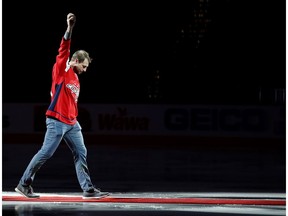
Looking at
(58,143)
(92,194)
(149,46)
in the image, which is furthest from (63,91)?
(149,46)

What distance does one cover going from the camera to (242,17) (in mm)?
35250

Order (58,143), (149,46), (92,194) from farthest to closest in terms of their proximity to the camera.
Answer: (149,46), (92,194), (58,143)

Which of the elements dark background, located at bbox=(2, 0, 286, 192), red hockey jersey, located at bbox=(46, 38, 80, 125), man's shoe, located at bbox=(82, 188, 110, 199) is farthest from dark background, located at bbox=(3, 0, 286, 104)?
red hockey jersey, located at bbox=(46, 38, 80, 125)

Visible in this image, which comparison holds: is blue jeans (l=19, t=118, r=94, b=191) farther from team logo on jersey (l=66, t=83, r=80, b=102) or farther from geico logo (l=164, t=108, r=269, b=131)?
geico logo (l=164, t=108, r=269, b=131)

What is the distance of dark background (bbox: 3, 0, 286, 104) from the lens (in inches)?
1271

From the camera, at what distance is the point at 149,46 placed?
34219mm

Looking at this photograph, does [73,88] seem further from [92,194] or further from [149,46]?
[149,46]

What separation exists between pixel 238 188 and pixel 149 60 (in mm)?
22409

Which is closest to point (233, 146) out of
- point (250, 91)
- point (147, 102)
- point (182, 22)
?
point (147, 102)

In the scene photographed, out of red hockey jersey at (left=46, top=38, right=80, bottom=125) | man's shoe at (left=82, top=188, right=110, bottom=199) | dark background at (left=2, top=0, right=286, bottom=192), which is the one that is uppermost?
dark background at (left=2, top=0, right=286, bottom=192)

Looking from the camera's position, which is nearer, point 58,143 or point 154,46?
point 58,143

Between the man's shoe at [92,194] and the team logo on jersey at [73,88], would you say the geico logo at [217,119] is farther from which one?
the team logo on jersey at [73,88]

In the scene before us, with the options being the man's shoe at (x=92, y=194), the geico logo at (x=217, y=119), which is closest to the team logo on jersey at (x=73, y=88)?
the man's shoe at (x=92, y=194)

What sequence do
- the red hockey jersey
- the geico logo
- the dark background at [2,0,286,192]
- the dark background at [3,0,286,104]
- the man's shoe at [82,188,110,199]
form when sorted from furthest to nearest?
the dark background at [3,0,286,104] → the dark background at [2,0,286,192] → the geico logo → the man's shoe at [82,188,110,199] → the red hockey jersey
